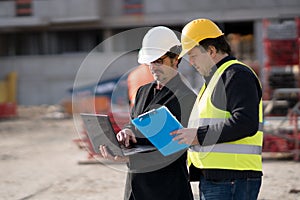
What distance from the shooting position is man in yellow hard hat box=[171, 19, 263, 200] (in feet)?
10.5

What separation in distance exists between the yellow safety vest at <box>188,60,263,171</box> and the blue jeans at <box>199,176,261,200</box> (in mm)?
78

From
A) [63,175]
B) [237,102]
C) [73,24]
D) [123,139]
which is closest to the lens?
[237,102]

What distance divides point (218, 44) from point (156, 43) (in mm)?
395

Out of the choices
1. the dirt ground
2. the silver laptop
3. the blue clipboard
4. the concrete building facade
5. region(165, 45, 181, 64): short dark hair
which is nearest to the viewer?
the blue clipboard

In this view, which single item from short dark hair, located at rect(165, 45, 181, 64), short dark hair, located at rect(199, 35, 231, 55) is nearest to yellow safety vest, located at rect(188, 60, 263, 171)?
short dark hair, located at rect(199, 35, 231, 55)

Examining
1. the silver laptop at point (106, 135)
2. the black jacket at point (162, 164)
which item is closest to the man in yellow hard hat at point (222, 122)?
the black jacket at point (162, 164)

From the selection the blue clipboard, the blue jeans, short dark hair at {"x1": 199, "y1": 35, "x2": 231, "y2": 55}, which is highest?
short dark hair at {"x1": 199, "y1": 35, "x2": 231, "y2": 55}

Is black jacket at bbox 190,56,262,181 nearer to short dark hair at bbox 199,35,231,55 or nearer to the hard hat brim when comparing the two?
short dark hair at bbox 199,35,231,55

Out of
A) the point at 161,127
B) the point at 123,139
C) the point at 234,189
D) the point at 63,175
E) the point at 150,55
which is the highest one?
the point at 150,55

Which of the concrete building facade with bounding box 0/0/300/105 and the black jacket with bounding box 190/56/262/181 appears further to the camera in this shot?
the concrete building facade with bounding box 0/0/300/105

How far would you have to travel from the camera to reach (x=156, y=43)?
144 inches

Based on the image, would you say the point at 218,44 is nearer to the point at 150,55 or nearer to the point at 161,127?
the point at 150,55

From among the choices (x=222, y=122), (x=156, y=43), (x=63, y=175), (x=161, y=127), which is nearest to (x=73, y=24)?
(x=63, y=175)

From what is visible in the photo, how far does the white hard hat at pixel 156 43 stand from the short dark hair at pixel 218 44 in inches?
11.1
